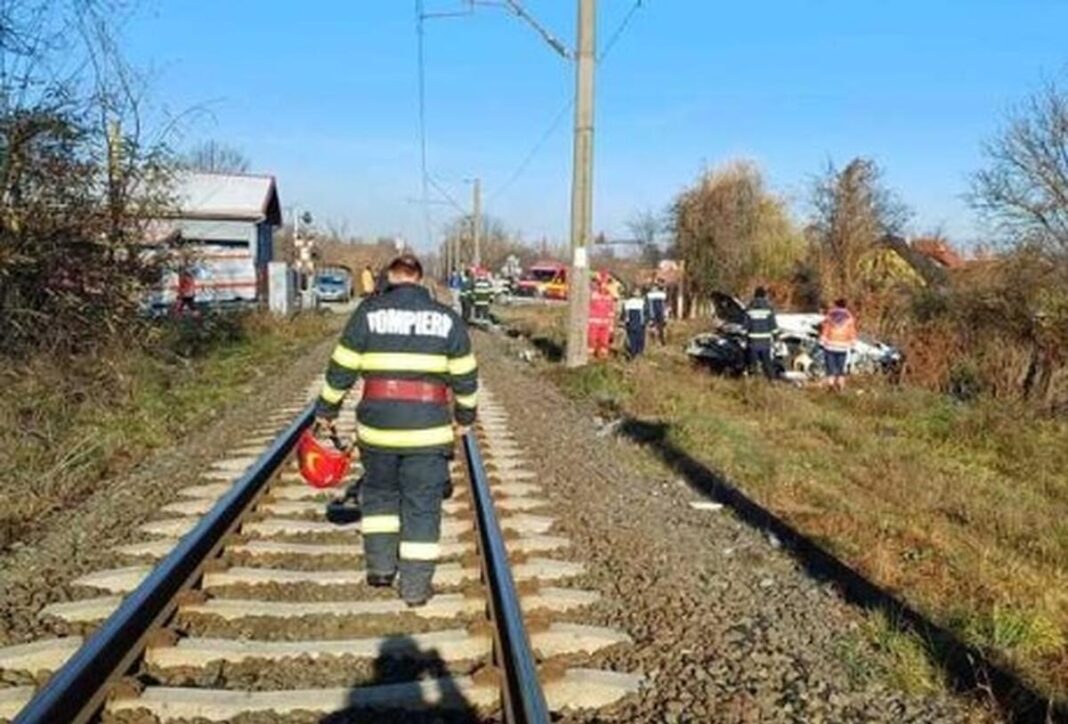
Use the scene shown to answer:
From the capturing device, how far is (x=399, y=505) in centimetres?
653

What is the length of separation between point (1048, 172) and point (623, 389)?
2261 cm

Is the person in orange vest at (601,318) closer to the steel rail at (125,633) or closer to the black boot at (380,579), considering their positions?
the steel rail at (125,633)

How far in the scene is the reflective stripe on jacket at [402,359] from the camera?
6309 millimetres

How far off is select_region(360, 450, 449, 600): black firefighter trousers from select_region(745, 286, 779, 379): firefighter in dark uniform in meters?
15.8

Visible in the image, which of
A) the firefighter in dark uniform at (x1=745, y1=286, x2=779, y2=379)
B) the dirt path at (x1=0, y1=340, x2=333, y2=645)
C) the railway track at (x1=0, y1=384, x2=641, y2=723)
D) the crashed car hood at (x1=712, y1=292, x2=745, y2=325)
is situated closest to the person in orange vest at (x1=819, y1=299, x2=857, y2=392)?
the firefighter in dark uniform at (x1=745, y1=286, x2=779, y2=379)

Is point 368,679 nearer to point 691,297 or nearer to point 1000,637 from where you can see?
point 1000,637

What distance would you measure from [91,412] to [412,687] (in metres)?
9.65

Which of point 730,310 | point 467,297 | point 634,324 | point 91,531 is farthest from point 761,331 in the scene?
point 467,297

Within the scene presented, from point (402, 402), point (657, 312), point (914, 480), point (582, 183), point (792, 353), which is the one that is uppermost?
point (582, 183)

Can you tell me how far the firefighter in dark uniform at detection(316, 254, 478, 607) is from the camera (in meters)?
6.31

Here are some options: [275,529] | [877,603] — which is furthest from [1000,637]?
[275,529]

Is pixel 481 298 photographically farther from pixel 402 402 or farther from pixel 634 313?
pixel 402 402

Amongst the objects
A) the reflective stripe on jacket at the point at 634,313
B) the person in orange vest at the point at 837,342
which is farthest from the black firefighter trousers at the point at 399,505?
the reflective stripe on jacket at the point at 634,313

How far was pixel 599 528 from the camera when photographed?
27.0 feet
